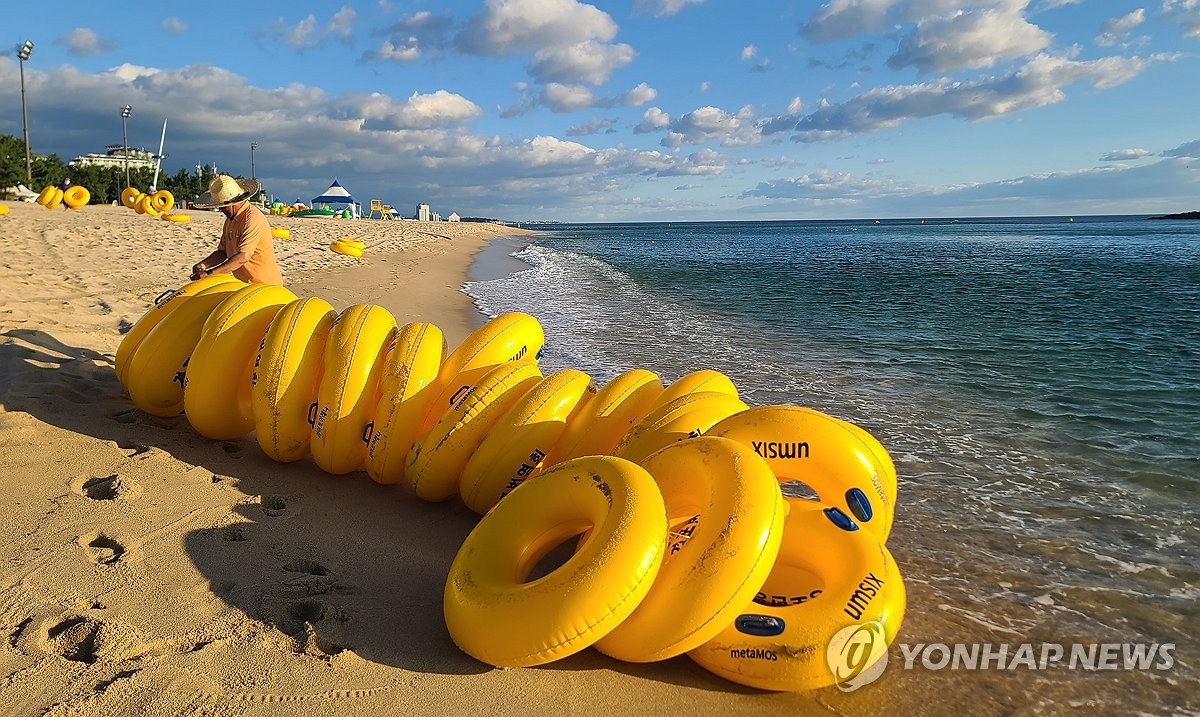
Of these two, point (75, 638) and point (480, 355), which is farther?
point (480, 355)

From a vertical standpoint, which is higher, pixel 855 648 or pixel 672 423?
pixel 672 423

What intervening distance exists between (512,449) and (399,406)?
821 mm

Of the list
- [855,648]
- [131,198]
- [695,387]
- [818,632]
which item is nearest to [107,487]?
[695,387]

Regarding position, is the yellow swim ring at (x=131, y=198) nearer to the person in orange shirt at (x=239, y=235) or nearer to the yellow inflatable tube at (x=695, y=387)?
the person in orange shirt at (x=239, y=235)

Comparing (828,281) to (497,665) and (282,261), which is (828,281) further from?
(497,665)

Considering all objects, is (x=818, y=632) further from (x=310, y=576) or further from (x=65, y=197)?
(x=65, y=197)

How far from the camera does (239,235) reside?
673 centimetres

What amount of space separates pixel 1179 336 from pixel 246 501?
602 inches

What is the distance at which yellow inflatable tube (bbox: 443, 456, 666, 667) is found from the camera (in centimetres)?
271

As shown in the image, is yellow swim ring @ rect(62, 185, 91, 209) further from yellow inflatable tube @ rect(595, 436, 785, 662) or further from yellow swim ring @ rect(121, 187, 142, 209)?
yellow inflatable tube @ rect(595, 436, 785, 662)

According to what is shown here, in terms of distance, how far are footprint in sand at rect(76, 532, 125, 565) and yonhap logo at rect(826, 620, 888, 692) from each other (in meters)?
3.20

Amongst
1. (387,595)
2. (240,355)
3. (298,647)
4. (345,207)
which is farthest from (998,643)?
(345,207)

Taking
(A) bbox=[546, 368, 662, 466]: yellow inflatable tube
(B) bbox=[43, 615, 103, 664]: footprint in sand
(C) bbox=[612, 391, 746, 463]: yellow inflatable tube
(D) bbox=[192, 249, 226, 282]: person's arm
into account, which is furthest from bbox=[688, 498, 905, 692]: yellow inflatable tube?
(D) bbox=[192, 249, 226, 282]: person's arm

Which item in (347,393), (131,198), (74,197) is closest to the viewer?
(347,393)
